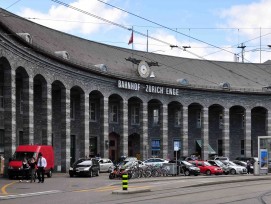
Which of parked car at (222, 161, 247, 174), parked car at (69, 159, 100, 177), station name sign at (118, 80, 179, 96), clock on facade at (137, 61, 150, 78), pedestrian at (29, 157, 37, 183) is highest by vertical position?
clock on facade at (137, 61, 150, 78)

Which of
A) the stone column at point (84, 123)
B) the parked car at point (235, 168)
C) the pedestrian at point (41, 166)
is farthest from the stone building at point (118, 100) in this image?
the parked car at point (235, 168)

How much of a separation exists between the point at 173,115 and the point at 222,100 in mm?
6776

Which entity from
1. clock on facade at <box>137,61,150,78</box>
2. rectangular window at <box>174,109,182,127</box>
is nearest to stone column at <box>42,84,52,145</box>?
clock on facade at <box>137,61,150,78</box>

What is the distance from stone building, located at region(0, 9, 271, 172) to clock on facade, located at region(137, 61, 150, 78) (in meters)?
0.12

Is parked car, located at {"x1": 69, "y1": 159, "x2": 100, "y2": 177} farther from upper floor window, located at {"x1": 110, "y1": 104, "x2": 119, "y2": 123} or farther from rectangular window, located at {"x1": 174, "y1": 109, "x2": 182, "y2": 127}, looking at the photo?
rectangular window, located at {"x1": 174, "y1": 109, "x2": 182, "y2": 127}

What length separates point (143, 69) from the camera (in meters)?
64.1

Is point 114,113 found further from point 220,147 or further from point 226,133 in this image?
point 220,147

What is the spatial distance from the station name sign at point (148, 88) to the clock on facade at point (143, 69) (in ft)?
4.00

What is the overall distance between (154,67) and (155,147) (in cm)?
1022

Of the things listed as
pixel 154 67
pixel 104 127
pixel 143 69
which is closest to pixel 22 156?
pixel 104 127

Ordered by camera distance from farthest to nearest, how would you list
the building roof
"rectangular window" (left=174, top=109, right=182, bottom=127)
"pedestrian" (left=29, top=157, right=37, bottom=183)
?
"rectangular window" (left=174, top=109, right=182, bottom=127) < the building roof < "pedestrian" (left=29, top=157, right=37, bottom=183)

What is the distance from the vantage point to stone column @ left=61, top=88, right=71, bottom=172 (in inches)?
2071

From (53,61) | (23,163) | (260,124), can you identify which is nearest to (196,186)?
(23,163)

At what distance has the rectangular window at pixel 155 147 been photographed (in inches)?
2739
